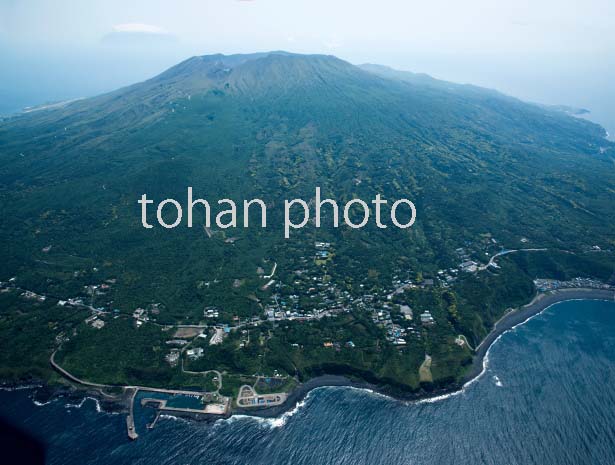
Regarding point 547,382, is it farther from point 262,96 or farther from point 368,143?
point 262,96

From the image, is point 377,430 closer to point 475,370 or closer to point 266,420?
point 266,420

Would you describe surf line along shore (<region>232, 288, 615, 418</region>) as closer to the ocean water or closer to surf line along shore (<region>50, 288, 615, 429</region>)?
surf line along shore (<region>50, 288, 615, 429</region>)

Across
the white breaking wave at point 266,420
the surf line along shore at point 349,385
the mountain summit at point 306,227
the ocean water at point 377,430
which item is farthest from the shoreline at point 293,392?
the mountain summit at point 306,227

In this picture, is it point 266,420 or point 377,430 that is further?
point 266,420

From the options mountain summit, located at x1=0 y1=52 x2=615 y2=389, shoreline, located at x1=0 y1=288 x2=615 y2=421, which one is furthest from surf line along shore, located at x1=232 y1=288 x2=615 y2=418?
mountain summit, located at x1=0 y1=52 x2=615 y2=389

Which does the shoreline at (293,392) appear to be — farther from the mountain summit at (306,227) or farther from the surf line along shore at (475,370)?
the mountain summit at (306,227)

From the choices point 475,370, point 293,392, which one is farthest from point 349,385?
point 475,370
